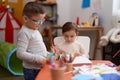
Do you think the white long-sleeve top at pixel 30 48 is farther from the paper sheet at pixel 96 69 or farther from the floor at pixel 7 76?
the floor at pixel 7 76

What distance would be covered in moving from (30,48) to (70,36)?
63 cm

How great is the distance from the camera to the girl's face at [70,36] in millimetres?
2131

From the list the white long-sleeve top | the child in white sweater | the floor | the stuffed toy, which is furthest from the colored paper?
the white long-sleeve top

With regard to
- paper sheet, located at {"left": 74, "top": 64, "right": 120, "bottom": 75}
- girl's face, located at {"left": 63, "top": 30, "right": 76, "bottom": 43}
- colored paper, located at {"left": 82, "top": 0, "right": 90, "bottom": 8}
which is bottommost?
paper sheet, located at {"left": 74, "top": 64, "right": 120, "bottom": 75}

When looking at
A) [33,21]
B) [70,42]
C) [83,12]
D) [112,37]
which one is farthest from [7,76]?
[33,21]

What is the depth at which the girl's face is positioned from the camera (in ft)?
6.99

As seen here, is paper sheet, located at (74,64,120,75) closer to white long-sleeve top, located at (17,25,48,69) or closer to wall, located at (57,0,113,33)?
white long-sleeve top, located at (17,25,48,69)

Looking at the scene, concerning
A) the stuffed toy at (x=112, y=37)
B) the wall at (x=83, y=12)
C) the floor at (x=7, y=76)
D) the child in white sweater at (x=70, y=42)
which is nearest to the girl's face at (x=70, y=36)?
the child in white sweater at (x=70, y=42)

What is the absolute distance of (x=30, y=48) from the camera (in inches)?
64.1

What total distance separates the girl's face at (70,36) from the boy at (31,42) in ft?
1.64

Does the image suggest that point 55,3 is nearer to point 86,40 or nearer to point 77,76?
point 86,40

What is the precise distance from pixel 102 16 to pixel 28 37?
2340 millimetres

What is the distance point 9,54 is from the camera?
326cm

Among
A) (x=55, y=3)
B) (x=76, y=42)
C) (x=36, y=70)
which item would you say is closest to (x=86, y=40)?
(x=76, y=42)
